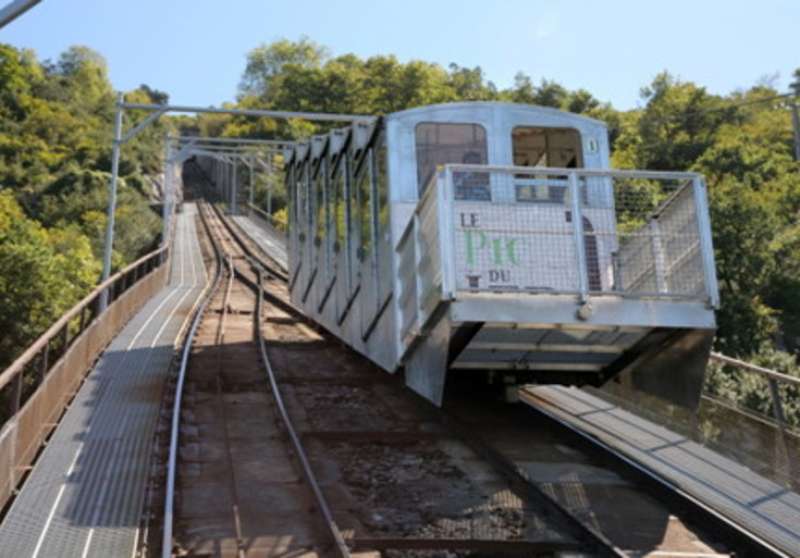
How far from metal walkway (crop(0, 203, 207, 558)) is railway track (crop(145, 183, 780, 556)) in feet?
1.43

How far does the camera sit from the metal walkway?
6.10 meters

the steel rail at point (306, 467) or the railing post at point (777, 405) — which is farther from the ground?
the railing post at point (777, 405)

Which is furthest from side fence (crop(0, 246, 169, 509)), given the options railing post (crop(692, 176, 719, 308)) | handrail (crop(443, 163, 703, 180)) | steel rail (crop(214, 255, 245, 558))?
railing post (crop(692, 176, 719, 308))

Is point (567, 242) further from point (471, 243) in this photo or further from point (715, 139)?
point (715, 139)

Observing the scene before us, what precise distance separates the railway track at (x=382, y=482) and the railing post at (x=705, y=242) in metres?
1.98

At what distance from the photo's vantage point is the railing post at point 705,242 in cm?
775

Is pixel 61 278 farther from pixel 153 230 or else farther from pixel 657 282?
pixel 153 230

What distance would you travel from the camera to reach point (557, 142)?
10.4 m

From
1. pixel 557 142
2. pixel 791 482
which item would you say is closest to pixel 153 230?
pixel 557 142

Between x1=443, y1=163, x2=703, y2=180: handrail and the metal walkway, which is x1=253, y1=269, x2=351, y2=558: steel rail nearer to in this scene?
the metal walkway

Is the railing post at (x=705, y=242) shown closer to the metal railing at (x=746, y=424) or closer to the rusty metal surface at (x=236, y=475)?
the metal railing at (x=746, y=424)

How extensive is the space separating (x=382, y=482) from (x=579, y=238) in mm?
2962

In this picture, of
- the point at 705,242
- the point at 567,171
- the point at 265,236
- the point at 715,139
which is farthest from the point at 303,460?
the point at 715,139

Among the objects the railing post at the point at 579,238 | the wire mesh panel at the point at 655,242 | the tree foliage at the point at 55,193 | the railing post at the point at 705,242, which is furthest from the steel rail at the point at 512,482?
the tree foliage at the point at 55,193
